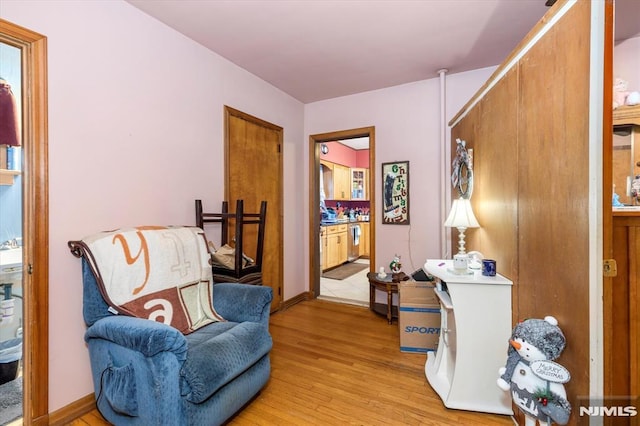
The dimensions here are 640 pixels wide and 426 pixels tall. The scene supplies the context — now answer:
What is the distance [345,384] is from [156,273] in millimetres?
1421

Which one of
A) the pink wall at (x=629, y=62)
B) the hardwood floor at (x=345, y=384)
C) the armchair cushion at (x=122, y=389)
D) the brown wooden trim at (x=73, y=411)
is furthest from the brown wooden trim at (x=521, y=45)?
the brown wooden trim at (x=73, y=411)

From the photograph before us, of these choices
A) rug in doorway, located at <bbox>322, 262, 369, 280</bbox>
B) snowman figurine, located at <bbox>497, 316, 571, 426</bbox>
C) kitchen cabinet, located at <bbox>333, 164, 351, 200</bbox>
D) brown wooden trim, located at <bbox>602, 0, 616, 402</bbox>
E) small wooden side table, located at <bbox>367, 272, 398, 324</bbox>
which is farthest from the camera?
kitchen cabinet, located at <bbox>333, 164, 351, 200</bbox>

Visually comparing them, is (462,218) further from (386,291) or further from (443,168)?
(386,291)

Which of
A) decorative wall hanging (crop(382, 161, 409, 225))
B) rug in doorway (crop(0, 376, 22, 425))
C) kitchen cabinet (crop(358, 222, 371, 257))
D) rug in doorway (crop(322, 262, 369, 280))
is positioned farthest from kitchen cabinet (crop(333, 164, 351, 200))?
rug in doorway (crop(0, 376, 22, 425))

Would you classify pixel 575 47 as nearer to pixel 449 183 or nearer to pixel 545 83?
pixel 545 83

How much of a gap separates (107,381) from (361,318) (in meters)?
2.28

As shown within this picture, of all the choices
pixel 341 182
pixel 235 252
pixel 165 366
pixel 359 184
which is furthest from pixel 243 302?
pixel 359 184

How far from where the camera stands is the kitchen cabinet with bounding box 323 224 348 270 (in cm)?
540

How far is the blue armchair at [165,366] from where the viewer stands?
1.28m

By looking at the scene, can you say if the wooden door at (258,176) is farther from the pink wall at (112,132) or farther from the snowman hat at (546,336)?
the snowman hat at (546,336)

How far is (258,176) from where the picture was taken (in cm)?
306

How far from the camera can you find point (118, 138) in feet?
6.06

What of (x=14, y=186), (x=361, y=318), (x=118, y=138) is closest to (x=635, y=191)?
(x=361, y=318)

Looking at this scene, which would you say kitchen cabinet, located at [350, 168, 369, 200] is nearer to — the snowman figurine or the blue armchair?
the blue armchair
